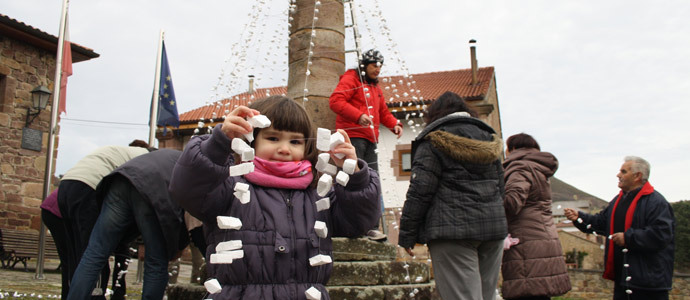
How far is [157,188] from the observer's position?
11.3ft

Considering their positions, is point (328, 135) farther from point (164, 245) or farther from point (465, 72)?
point (465, 72)

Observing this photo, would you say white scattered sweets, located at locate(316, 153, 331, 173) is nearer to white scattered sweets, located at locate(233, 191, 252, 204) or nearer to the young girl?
the young girl

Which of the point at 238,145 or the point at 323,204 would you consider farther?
the point at 323,204

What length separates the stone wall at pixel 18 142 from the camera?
10469mm

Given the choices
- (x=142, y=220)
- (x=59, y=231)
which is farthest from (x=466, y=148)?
(x=59, y=231)

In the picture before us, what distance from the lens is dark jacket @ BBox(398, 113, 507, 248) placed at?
306 centimetres

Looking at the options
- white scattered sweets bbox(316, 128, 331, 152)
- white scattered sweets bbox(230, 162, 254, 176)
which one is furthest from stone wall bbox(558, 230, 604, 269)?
white scattered sweets bbox(230, 162, 254, 176)

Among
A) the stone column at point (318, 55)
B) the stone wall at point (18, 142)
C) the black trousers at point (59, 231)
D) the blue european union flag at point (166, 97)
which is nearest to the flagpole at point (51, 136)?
the blue european union flag at point (166, 97)

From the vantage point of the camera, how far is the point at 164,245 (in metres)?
3.51

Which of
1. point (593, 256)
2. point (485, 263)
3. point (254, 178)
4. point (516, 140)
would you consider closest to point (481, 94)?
point (516, 140)

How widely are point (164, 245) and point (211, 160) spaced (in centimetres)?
183

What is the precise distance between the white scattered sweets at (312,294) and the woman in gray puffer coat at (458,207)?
1.27 meters

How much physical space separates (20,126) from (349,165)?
11.1 metres

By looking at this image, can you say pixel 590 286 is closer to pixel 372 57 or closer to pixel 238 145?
pixel 372 57
